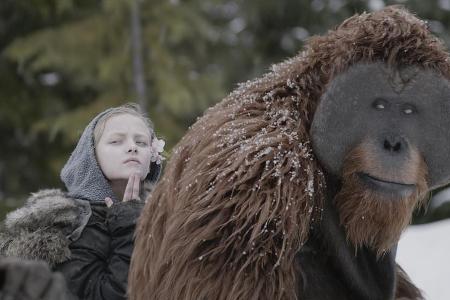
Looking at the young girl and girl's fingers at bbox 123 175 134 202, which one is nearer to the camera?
the young girl

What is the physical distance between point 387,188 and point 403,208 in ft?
0.29

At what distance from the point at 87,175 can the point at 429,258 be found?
2734mm

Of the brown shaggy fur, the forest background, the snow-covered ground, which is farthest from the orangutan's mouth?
the forest background

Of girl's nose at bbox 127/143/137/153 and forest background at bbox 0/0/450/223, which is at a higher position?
forest background at bbox 0/0/450/223

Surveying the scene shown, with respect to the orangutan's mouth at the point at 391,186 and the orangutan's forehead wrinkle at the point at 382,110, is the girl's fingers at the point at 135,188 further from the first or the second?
the orangutan's mouth at the point at 391,186

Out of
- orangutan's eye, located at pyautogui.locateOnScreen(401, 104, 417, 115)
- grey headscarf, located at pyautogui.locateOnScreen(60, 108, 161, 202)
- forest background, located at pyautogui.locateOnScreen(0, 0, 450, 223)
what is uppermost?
forest background, located at pyautogui.locateOnScreen(0, 0, 450, 223)

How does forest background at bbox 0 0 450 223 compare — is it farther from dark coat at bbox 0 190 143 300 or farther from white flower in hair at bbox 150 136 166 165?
dark coat at bbox 0 190 143 300

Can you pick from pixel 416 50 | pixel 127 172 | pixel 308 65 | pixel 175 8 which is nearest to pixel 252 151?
pixel 308 65

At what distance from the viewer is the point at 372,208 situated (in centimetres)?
258

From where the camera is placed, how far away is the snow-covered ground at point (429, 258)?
4.96m

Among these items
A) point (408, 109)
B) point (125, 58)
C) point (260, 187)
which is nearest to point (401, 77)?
point (408, 109)

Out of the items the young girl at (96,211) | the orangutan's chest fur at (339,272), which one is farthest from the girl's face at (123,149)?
the orangutan's chest fur at (339,272)

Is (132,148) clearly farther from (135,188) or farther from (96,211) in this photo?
(96,211)

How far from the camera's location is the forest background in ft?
29.9
